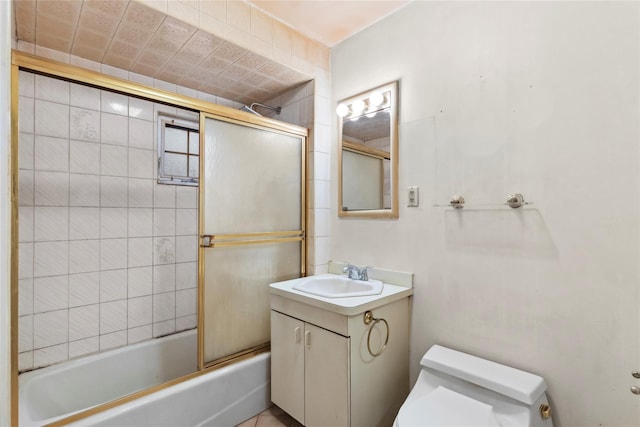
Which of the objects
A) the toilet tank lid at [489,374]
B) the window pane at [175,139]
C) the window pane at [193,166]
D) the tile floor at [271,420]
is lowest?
the tile floor at [271,420]

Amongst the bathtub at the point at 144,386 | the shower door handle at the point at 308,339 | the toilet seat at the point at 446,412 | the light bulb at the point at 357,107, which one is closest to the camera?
the toilet seat at the point at 446,412

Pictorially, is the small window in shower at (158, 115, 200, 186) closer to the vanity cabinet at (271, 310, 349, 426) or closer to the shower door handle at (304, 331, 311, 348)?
the vanity cabinet at (271, 310, 349, 426)

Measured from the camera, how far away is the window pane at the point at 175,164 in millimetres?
2359

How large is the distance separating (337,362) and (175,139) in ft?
6.46

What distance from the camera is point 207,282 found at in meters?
1.83

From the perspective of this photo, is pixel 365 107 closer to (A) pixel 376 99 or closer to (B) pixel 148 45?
(A) pixel 376 99

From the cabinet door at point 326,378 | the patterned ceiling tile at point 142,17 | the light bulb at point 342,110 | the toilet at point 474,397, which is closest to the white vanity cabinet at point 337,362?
the cabinet door at point 326,378

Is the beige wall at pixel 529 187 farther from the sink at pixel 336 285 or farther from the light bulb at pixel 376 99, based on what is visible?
the sink at pixel 336 285

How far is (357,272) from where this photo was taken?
1998 mm

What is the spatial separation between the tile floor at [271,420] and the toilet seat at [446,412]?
0.89 meters

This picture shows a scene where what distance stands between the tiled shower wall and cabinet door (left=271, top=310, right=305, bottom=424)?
0.97m

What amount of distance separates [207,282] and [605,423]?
76.2 inches

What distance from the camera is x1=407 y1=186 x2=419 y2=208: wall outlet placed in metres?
1.81

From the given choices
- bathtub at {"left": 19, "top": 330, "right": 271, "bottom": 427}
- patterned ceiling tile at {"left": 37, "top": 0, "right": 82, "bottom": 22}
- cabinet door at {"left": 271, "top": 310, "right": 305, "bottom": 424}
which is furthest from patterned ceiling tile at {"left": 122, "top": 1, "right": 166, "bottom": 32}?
bathtub at {"left": 19, "top": 330, "right": 271, "bottom": 427}
